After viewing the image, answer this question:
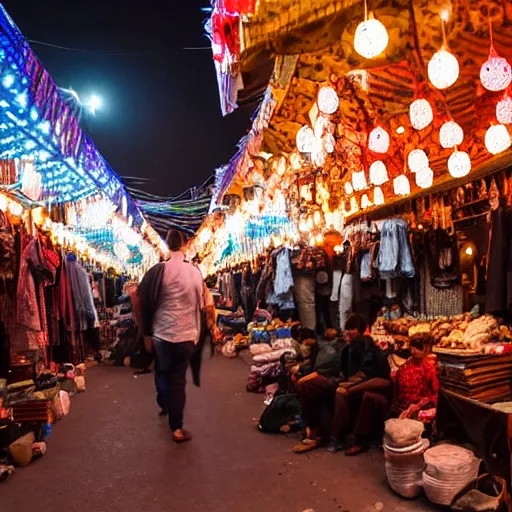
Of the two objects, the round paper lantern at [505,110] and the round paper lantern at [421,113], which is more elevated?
the round paper lantern at [421,113]

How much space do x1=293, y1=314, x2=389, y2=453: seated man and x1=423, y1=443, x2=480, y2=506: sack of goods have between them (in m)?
1.30

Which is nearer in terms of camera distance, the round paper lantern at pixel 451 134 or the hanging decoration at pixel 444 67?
the hanging decoration at pixel 444 67

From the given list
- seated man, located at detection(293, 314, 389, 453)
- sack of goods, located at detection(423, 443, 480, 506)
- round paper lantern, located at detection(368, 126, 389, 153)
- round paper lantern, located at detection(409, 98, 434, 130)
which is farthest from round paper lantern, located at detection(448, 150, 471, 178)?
sack of goods, located at detection(423, 443, 480, 506)

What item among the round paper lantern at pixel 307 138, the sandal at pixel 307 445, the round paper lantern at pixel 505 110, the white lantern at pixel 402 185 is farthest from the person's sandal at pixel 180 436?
the round paper lantern at pixel 505 110

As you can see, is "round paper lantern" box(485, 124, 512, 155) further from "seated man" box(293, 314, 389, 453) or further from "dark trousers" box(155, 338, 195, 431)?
"dark trousers" box(155, 338, 195, 431)

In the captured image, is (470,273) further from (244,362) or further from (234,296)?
(234,296)

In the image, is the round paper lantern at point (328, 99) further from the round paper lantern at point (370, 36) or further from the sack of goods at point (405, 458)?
the sack of goods at point (405, 458)

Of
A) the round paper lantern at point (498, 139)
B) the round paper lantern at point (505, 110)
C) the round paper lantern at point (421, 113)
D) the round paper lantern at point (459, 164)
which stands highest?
the round paper lantern at point (421, 113)

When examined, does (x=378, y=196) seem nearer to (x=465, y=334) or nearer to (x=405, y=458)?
(x=465, y=334)

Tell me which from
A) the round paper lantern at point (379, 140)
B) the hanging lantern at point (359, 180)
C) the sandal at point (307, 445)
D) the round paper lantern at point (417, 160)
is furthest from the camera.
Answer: the hanging lantern at point (359, 180)

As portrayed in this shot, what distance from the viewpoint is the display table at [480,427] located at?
3498 mm

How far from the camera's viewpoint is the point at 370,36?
11.4 feet

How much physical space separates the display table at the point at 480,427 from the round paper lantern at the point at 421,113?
2519 millimetres

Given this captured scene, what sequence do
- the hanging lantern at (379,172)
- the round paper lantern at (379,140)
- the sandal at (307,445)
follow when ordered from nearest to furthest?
the sandal at (307,445)
the round paper lantern at (379,140)
the hanging lantern at (379,172)
